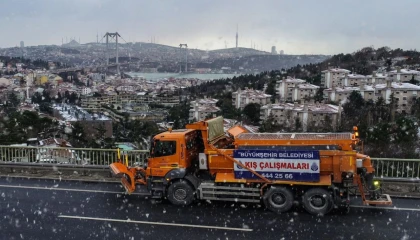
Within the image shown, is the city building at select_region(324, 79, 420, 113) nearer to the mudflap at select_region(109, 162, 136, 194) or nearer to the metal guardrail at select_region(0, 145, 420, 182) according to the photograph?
the metal guardrail at select_region(0, 145, 420, 182)

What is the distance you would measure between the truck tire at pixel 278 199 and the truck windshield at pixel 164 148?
2344 mm

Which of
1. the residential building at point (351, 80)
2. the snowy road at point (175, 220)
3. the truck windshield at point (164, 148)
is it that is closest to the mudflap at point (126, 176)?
the snowy road at point (175, 220)

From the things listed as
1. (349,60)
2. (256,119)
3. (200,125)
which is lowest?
(256,119)

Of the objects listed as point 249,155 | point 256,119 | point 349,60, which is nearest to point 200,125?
point 249,155

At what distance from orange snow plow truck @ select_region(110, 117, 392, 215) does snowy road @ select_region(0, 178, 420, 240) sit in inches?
11.5

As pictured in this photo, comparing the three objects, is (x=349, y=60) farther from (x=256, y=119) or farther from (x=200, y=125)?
(x=200, y=125)

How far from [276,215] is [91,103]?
87.8 meters

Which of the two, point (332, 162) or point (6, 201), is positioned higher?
point (332, 162)

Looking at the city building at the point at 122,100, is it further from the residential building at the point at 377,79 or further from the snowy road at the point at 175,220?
the snowy road at the point at 175,220

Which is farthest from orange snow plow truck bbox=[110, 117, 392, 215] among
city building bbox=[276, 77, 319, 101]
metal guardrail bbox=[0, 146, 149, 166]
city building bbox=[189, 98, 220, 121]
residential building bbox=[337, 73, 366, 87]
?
residential building bbox=[337, 73, 366, 87]

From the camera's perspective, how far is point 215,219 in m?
8.35

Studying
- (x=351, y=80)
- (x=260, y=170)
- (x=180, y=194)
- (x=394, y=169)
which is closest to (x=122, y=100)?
(x=351, y=80)

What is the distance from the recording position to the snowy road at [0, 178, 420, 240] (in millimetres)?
7512

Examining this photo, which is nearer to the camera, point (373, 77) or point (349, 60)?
point (373, 77)
